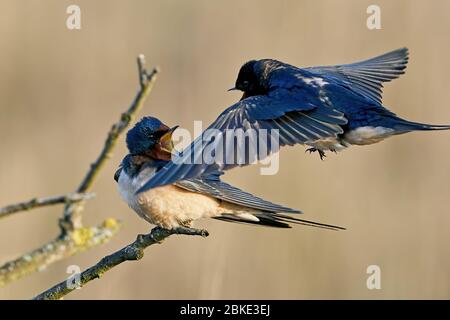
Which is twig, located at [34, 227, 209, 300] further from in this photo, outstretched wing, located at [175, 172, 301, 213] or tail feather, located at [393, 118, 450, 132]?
tail feather, located at [393, 118, 450, 132]

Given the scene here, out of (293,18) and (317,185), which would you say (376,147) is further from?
(293,18)

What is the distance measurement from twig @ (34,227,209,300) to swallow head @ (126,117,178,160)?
1.77 feet

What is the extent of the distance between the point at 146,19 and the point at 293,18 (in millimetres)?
883

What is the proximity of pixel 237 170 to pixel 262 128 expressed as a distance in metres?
1.81

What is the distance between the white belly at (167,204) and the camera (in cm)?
227

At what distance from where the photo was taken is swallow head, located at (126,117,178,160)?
247cm

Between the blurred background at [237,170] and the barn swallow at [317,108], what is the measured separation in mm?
955

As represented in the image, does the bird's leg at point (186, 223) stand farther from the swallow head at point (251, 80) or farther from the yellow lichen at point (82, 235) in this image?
the yellow lichen at point (82, 235)

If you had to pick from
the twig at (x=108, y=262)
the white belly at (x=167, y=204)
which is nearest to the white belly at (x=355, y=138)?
the white belly at (x=167, y=204)

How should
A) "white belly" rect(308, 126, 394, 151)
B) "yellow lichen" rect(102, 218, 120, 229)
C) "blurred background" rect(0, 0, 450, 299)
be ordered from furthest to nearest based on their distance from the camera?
"blurred background" rect(0, 0, 450, 299) → "white belly" rect(308, 126, 394, 151) → "yellow lichen" rect(102, 218, 120, 229)

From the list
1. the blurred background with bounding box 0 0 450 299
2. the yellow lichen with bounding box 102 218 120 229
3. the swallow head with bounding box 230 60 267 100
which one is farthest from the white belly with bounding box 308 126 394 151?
the yellow lichen with bounding box 102 218 120 229

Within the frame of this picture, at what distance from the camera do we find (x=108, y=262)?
1525mm

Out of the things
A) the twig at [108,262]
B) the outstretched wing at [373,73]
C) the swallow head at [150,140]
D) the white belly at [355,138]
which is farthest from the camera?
the outstretched wing at [373,73]
